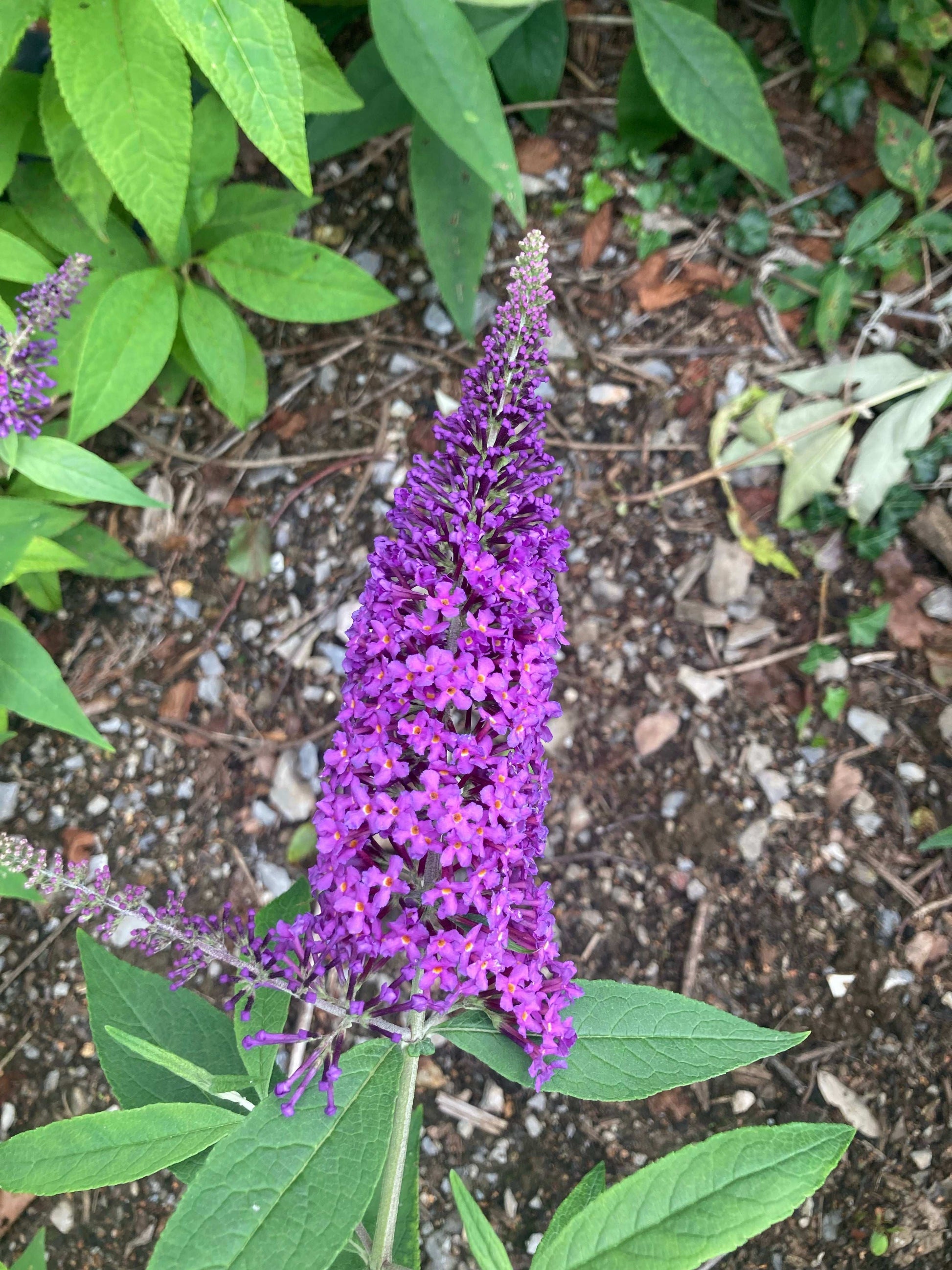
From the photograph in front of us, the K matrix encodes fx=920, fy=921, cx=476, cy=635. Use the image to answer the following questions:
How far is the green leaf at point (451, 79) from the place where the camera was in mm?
2277

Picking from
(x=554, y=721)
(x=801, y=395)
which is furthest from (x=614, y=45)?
(x=554, y=721)

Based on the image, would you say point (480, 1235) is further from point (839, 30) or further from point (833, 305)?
point (839, 30)

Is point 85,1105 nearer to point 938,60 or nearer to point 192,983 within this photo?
point 192,983

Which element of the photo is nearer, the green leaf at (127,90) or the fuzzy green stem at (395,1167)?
the fuzzy green stem at (395,1167)

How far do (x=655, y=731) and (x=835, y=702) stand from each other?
58 cm

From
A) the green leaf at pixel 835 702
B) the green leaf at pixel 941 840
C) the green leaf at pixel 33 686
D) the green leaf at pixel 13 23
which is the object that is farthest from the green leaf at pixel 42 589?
the green leaf at pixel 941 840

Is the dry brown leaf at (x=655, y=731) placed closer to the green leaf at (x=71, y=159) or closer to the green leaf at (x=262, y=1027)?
the green leaf at (x=262, y=1027)

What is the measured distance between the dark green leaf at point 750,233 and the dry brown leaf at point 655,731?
1638mm

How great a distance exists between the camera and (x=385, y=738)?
4.94ft

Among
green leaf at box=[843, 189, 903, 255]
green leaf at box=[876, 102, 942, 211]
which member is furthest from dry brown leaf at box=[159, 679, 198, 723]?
green leaf at box=[876, 102, 942, 211]

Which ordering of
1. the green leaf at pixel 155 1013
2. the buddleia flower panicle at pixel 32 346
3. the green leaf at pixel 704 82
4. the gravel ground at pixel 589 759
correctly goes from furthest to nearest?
the green leaf at pixel 704 82, the gravel ground at pixel 589 759, the buddleia flower panicle at pixel 32 346, the green leaf at pixel 155 1013

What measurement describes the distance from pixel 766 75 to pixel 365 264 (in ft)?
5.09

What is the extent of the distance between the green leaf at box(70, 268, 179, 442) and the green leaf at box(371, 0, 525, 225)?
0.81 meters

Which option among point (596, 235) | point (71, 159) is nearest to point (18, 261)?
point (71, 159)
